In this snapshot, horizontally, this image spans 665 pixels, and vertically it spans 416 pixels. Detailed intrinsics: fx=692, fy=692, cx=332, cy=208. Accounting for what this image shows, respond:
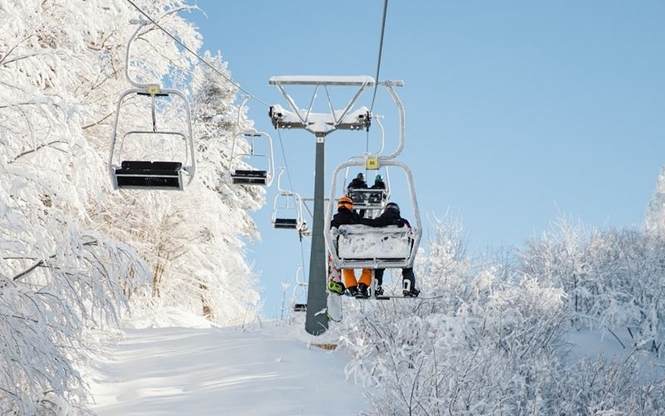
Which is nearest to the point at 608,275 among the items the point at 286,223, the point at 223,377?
the point at 286,223

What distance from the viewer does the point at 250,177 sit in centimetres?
1179

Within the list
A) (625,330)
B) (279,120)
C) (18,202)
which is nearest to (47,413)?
(18,202)

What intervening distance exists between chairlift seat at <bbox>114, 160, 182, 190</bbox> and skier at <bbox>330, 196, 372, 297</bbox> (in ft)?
5.14

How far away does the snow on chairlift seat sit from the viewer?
6.54 m

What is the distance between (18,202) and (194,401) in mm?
4329

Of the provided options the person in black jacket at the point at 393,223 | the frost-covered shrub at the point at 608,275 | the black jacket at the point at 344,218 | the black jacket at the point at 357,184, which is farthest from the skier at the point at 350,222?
the frost-covered shrub at the point at 608,275

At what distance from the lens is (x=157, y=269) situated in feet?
73.4

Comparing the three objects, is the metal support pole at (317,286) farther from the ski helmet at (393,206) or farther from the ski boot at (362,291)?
the ski helmet at (393,206)

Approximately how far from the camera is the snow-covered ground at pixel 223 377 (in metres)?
10.6

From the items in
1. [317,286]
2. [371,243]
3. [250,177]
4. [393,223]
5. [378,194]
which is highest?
[250,177]

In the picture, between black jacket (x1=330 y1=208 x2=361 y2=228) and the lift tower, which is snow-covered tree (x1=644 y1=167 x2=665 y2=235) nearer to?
the lift tower

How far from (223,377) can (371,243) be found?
6.39m

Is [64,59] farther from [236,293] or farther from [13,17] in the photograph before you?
[236,293]

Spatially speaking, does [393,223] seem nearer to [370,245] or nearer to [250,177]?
[370,245]
